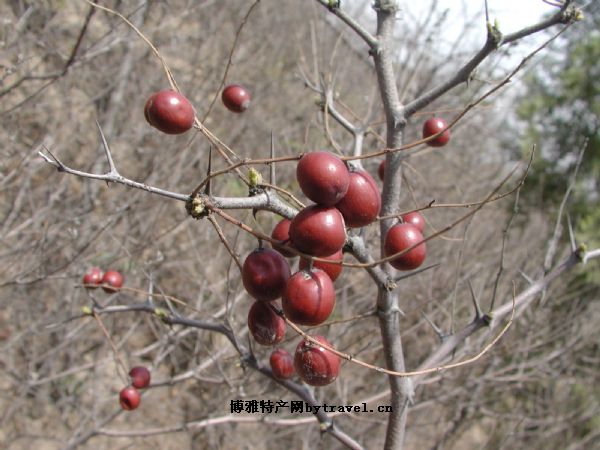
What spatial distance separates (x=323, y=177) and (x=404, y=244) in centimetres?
43

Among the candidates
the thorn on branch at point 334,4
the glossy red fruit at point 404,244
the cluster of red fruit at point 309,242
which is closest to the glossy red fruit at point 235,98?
the thorn on branch at point 334,4

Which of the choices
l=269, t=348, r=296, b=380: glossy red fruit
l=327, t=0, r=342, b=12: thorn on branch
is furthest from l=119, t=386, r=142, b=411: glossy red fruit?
l=327, t=0, r=342, b=12: thorn on branch

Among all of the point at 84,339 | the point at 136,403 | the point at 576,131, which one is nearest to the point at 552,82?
the point at 576,131

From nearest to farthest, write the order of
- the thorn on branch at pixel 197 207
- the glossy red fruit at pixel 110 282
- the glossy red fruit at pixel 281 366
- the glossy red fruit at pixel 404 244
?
1. the thorn on branch at pixel 197 207
2. the glossy red fruit at pixel 404 244
3. the glossy red fruit at pixel 281 366
4. the glossy red fruit at pixel 110 282

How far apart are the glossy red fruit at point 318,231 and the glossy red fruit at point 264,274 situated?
0.38 feet

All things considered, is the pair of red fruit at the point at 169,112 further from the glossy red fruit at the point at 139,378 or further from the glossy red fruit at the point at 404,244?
the glossy red fruit at the point at 139,378

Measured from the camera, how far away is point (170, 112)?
3.60 ft

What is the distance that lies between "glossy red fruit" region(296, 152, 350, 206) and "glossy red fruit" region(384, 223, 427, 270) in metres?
0.37

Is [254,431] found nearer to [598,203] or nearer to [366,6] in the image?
[366,6]

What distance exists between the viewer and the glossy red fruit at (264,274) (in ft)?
3.67

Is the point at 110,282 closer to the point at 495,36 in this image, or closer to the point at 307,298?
the point at 307,298

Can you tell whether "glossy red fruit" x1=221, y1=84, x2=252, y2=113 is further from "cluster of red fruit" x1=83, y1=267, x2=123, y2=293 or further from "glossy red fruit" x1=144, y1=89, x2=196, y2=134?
"cluster of red fruit" x1=83, y1=267, x2=123, y2=293

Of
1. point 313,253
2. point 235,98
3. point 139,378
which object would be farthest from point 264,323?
point 139,378

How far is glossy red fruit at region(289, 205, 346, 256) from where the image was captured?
1.00 m
